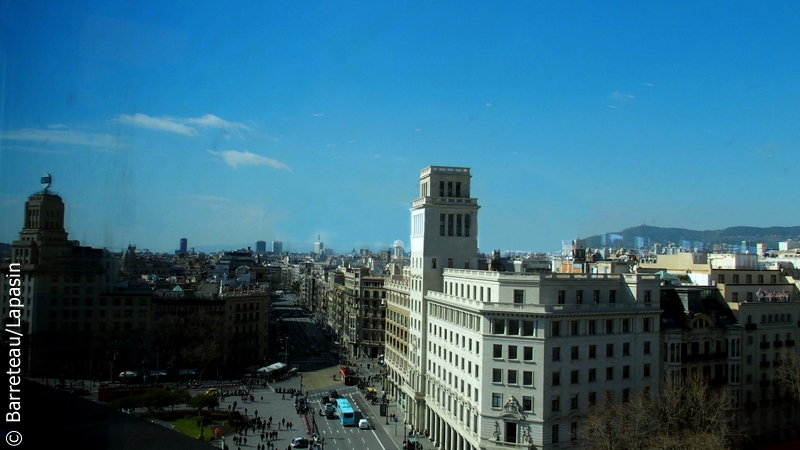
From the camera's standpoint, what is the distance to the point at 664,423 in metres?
36.1

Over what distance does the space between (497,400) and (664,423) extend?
32.4 ft

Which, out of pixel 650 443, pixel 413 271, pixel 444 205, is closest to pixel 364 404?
pixel 413 271

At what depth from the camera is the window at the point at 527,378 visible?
36094 mm

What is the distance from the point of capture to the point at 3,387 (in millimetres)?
6176

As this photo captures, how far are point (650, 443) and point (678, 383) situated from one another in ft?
29.1

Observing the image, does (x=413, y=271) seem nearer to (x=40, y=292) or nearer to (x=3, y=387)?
(x=40, y=292)

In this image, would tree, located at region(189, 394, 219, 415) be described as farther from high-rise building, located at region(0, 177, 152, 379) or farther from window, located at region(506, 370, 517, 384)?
window, located at region(506, 370, 517, 384)

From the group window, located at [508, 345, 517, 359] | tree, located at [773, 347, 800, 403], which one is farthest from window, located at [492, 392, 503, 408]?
tree, located at [773, 347, 800, 403]

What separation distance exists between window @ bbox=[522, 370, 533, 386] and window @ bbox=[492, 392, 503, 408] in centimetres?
165

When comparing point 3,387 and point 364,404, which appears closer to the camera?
point 3,387

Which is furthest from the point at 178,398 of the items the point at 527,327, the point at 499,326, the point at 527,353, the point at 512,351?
the point at 527,327

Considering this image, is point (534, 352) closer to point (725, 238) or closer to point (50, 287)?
point (50, 287)

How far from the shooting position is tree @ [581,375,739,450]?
32031 mm

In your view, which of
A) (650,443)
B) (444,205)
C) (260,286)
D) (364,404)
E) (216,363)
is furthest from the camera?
(260,286)
